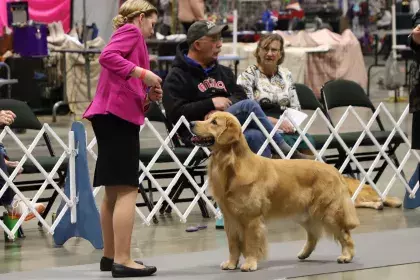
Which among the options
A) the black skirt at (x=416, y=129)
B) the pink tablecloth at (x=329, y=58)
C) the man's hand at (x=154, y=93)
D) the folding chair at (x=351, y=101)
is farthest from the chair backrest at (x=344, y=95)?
the pink tablecloth at (x=329, y=58)

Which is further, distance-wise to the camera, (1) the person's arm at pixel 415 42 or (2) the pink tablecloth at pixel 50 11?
(2) the pink tablecloth at pixel 50 11

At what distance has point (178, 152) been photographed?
241 inches

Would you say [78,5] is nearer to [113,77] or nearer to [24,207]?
[24,207]

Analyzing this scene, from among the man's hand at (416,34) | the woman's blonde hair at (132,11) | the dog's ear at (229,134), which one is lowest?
the dog's ear at (229,134)

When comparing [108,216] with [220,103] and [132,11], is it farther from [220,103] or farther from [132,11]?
[220,103]

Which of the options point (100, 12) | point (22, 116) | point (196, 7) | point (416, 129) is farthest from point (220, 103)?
point (100, 12)

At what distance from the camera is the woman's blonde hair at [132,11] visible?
14.9ft

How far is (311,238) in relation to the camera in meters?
4.88

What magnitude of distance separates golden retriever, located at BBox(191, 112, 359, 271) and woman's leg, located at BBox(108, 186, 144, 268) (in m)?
0.39

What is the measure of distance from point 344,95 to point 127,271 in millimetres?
3164

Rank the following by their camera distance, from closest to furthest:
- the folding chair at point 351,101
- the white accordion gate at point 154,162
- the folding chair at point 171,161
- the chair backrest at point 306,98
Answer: the white accordion gate at point 154,162, the folding chair at point 171,161, the folding chair at point 351,101, the chair backrest at point 306,98

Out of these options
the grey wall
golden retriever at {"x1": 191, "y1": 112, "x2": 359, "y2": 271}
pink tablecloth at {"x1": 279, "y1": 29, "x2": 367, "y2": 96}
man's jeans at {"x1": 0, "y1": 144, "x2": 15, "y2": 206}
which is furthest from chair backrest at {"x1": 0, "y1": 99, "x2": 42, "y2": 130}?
pink tablecloth at {"x1": 279, "y1": 29, "x2": 367, "y2": 96}

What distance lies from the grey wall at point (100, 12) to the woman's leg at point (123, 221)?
8.68 m

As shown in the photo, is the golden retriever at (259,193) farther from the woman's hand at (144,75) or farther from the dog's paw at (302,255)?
the woman's hand at (144,75)
